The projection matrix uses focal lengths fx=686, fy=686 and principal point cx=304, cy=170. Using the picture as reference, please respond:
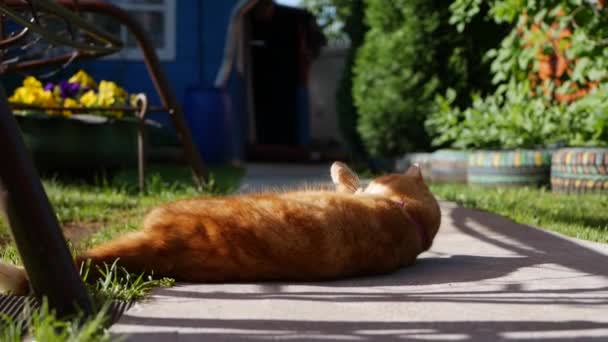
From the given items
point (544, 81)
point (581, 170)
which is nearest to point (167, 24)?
point (544, 81)

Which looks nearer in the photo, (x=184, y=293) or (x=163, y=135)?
(x=184, y=293)

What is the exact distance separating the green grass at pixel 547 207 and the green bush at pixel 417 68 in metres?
2.45

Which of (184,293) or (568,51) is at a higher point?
(568,51)

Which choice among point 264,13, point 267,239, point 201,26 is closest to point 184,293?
point 267,239

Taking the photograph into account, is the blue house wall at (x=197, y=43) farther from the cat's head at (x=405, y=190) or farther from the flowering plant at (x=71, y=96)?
the cat's head at (x=405, y=190)

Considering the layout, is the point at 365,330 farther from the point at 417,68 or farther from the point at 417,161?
the point at 417,68

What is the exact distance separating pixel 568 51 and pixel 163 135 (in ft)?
17.0

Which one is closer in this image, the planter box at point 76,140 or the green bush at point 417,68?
the planter box at point 76,140

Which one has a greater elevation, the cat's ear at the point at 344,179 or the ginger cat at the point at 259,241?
the cat's ear at the point at 344,179

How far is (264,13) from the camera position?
11.4 metres

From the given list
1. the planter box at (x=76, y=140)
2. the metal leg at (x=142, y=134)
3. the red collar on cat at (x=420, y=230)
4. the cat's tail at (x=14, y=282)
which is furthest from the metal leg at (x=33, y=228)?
the planter box at (x=76, y=140)

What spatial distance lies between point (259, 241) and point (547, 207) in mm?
2559

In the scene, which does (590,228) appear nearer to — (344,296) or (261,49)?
(344,296)

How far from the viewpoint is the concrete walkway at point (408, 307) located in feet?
4.19
